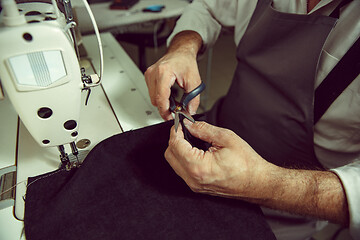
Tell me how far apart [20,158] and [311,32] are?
0.82m

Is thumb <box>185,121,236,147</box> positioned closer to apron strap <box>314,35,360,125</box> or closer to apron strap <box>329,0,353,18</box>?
apron strap <box>314,35,360,125</box>

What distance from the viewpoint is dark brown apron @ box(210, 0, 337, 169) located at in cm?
69

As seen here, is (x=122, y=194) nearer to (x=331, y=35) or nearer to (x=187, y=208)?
(x=187, y=208)

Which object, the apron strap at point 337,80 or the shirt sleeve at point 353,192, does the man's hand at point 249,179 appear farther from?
the apron strap at point 337,80

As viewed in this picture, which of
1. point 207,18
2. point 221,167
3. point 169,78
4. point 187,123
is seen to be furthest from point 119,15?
point 221,167

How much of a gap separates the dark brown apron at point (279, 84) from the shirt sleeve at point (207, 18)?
0.16 meters

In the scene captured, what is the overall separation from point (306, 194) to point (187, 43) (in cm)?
61

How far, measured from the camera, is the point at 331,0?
648 millimetres

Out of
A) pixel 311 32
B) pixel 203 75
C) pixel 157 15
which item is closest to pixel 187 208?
pixel 311 32

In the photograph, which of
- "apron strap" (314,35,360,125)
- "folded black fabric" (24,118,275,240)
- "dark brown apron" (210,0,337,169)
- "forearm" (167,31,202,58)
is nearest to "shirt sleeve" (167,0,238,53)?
"forearm" (167,31,202,58)

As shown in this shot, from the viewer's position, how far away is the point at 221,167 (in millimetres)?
509

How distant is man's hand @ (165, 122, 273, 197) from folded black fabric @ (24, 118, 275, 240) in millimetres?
33

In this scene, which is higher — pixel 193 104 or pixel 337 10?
pixel 337 10

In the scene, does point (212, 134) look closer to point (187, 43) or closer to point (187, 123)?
point (187, 123)
